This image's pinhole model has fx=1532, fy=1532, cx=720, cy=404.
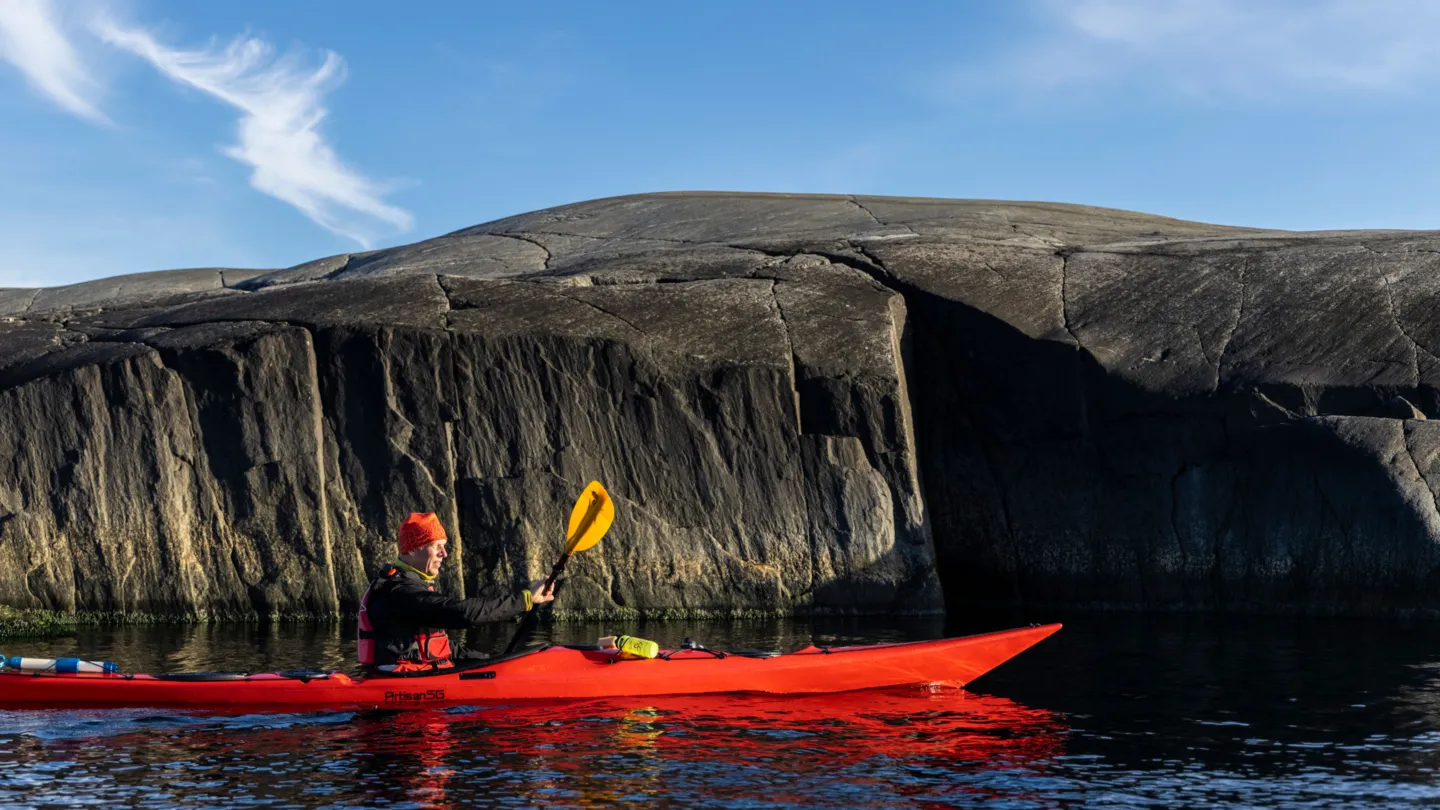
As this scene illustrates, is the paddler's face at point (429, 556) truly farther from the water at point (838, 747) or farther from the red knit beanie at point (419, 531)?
the water at point (838, 747)

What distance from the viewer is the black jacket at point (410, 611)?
11164mm

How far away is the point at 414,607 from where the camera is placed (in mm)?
11258

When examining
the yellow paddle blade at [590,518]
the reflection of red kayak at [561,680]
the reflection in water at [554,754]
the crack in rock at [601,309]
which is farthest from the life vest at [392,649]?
the crack in rock at [601,309]

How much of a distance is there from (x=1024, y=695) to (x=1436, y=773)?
12.5 ft

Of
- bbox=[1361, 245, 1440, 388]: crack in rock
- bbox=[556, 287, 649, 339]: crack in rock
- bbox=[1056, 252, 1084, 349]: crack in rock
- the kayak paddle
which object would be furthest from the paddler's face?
bbox=[1361, 245, 1440, 388]: crack in rock

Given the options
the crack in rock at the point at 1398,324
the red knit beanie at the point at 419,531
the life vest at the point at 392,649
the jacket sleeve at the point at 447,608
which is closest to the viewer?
the jacket sleeve at the point at 447,608

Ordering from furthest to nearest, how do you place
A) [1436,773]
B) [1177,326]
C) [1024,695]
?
[1177,326]
[1024,695]
[1436,773]

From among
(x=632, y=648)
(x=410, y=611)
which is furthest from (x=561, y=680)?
(x=410, y=611)

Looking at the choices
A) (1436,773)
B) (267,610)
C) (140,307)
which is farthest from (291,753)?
(140,307)

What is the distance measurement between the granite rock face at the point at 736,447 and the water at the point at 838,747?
3.92 meters

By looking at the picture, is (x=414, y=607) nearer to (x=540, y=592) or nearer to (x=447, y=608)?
(x=447, y=608)

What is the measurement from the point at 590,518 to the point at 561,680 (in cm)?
182

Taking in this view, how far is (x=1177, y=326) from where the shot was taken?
20469mm

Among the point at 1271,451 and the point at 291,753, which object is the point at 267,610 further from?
the point at 1271,451
